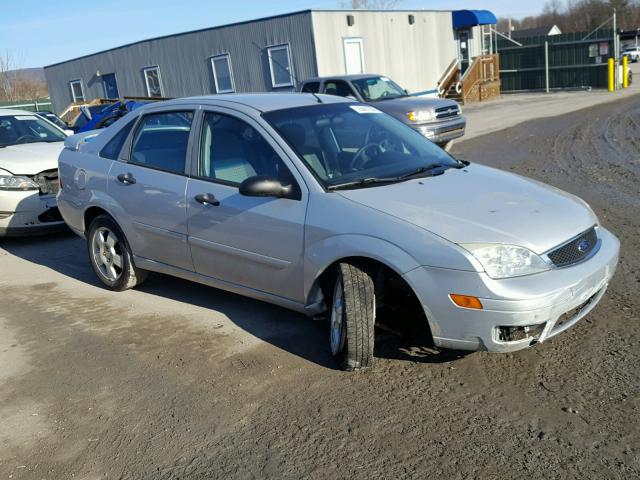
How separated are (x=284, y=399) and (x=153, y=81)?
2573cm

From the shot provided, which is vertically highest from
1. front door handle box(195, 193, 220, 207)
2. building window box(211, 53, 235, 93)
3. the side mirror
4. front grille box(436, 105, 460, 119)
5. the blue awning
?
the blue awning

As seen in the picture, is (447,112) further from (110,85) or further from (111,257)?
(110,85)

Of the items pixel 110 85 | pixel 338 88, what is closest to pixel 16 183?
pixel 338 88

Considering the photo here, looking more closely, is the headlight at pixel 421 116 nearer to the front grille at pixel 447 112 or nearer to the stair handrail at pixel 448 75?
the front grille at pixel 447 112

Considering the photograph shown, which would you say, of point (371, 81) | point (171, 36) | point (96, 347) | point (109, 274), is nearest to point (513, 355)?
point (96, 347)

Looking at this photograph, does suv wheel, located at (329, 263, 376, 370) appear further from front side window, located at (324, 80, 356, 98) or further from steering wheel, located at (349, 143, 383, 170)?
front side window, located at (324, 80, 356, 98)

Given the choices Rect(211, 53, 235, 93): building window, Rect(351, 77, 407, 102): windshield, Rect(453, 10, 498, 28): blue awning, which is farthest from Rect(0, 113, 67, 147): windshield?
Rect(453, 10, 498, 28): blue awning

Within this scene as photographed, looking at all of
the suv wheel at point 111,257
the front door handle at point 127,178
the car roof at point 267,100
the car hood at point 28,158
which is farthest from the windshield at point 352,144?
the car hood at point 28,158

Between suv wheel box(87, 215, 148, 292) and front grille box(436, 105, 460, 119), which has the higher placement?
front grille box(436, 105, 460, 119)

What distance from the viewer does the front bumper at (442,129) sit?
12.6 m

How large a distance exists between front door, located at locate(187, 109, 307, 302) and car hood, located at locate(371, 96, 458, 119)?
8179mm

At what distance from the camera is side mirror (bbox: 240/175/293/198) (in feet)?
13.8

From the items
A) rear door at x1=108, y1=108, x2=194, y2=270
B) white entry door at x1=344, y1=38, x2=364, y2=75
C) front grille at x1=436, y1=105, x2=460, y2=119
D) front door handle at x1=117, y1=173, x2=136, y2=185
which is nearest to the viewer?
rear door at x1=108, y1=108, x2=194, y2=270

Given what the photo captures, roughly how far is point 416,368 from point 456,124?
9879 mm
